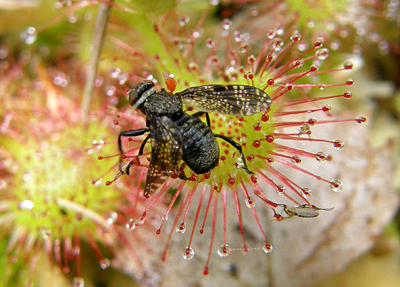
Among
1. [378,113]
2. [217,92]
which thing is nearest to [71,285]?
[217,92]

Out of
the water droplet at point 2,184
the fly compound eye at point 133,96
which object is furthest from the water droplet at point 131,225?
the water droplet at point 2,184

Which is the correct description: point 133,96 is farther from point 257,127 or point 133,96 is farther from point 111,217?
point 111,217

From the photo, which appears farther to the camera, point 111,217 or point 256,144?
point 111,217

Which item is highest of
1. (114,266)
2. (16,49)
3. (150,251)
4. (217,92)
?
(217,92)

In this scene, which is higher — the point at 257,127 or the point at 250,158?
the point at 257,127

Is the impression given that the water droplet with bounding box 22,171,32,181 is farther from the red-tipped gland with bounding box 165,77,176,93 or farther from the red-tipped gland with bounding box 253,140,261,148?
the red-tipped gland with bounding box 253,140,261,148

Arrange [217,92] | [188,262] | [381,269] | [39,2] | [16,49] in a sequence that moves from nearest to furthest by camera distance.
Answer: [217,92] < [188,262] < [381,269] < [39,2] < [16,49]

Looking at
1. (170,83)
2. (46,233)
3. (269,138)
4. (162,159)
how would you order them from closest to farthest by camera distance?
1. (162,159)
2. (269,138)
3. (170,83)
4. (46,233)

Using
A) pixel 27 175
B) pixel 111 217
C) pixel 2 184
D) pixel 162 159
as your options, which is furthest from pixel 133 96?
pixel 2 184

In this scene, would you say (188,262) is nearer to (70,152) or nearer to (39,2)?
(70,152)

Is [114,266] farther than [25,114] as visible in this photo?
No
